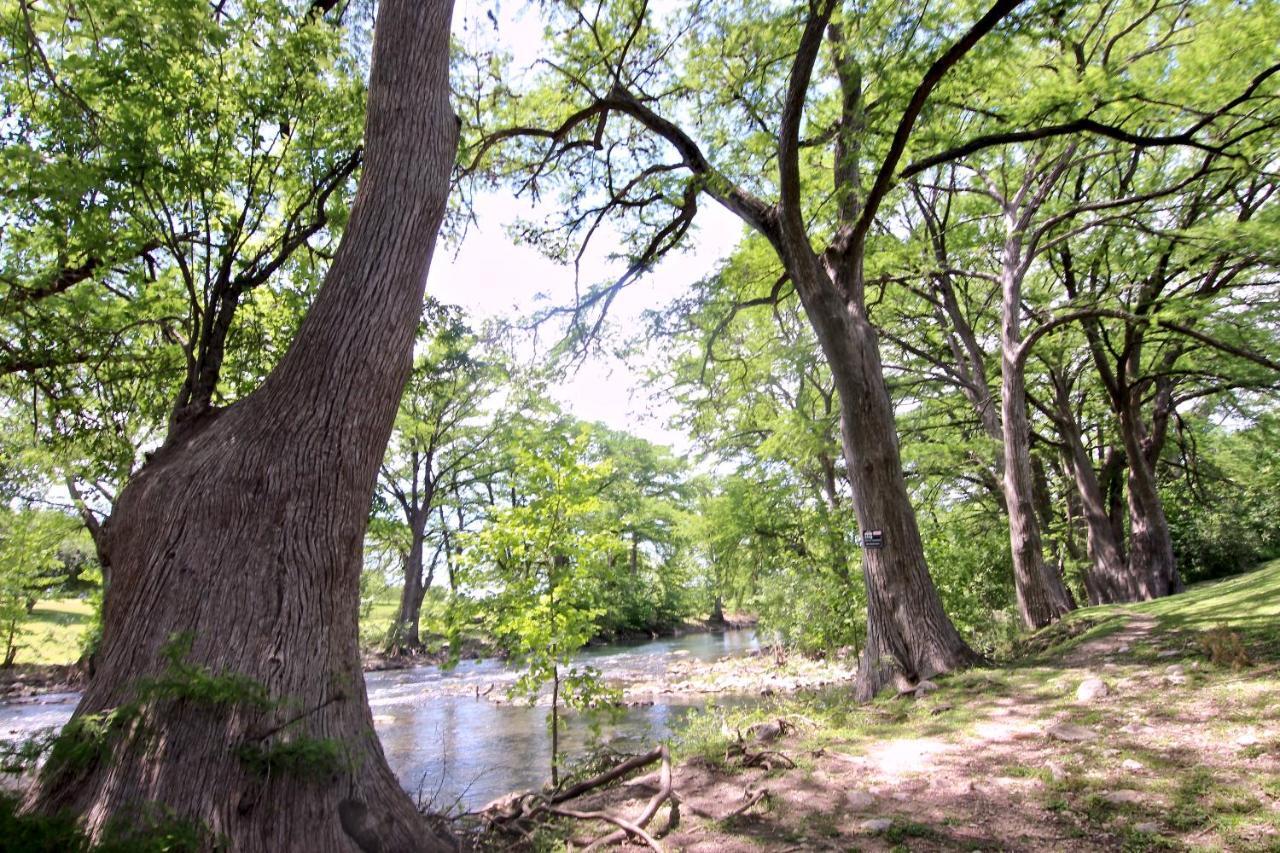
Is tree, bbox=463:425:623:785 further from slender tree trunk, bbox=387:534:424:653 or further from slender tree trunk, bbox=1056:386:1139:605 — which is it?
slender tree trunk, bbox=387:534:424:653

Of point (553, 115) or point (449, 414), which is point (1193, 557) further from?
point (449, 414)

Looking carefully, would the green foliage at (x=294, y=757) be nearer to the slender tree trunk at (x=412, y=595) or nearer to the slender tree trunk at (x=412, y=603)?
the slender tree trunk at (x=412, y=595)

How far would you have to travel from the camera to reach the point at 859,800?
3535 mm

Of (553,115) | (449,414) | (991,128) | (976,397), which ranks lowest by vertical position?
(976,397)

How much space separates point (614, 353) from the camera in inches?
384

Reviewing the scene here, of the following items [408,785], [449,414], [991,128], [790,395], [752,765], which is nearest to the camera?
[752,765]

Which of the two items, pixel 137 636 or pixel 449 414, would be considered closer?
pixel 137 636

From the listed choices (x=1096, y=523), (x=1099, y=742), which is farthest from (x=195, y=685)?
(x=1096, y=523)

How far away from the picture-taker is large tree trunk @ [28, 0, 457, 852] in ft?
9.18

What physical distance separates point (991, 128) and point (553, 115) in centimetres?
569

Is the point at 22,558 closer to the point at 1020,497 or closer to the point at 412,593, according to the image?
the point at 412,593

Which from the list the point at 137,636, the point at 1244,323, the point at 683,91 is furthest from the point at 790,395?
the point at 137,636

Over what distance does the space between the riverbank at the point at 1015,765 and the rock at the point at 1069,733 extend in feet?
0.04

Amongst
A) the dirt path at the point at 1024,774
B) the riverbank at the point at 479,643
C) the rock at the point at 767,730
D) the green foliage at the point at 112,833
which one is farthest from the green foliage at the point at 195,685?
the riverbank at the point at 479,643
